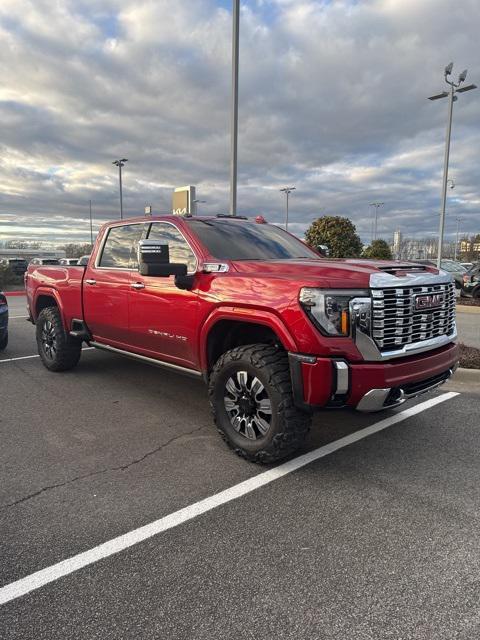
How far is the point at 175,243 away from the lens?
4602mm

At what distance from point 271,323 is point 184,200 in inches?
399

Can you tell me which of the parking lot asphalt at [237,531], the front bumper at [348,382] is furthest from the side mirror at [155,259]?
the parking lot asphalt at [237,531]

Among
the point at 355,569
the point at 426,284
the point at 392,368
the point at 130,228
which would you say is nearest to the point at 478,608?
the point at 355,569

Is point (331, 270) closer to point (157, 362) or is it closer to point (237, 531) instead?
point (237, 531)

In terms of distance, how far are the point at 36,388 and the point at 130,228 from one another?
2287 millimetres

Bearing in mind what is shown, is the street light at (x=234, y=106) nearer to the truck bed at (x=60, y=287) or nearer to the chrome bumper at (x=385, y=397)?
the truck bed at (x=60, y=287)

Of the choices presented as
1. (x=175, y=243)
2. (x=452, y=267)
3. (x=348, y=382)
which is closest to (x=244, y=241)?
(x=175, y=243)

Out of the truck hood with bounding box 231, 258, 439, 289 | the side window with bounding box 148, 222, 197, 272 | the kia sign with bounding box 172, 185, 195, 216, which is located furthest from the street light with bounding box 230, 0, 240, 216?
the truck hood with bounding box 231, 258, 439, 289

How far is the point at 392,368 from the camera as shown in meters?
3.34

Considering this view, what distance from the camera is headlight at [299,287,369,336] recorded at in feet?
10.7

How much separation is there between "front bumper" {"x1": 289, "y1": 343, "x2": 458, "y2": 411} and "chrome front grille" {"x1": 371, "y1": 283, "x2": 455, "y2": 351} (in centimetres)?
18

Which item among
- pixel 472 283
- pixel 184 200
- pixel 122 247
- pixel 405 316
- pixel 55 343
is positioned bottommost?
pixel 55 343

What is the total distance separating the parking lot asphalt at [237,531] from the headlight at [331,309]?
1125 millimetres

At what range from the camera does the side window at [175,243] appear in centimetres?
438
